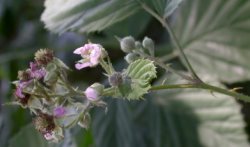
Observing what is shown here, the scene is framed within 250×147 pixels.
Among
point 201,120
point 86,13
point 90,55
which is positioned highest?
point 86,13

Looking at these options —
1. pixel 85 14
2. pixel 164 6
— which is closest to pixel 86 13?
pixel 85 14

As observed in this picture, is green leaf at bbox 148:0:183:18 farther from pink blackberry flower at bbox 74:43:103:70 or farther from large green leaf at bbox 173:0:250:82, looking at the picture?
large green leaf at bbox 173:0:250:82

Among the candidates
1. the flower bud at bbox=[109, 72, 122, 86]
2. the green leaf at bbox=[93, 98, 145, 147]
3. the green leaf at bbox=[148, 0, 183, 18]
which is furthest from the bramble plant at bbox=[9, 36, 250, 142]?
the green leaf at bbox=[93, 98, 145, 147]

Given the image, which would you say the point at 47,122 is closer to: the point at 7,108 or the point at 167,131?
the point at 167,131

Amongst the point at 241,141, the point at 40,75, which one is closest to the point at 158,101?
the point at 241,141

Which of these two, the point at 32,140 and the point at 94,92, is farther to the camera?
the point at 32,140

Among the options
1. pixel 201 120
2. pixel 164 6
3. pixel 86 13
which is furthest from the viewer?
pixel 201 120

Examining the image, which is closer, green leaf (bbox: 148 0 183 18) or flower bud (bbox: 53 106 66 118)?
flower bud (bbox: 53 106 66 118)

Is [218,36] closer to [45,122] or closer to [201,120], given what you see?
[201,120]
